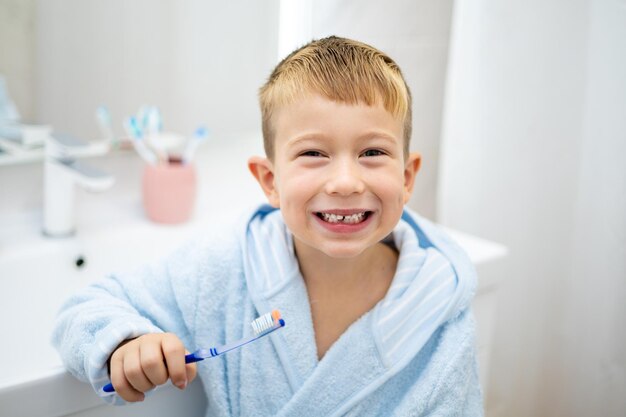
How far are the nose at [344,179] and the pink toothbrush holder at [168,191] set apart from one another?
0.51 metres

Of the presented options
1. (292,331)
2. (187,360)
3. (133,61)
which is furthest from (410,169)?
(133,61)

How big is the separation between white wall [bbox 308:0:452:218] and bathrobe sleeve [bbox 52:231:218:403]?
1.89ft

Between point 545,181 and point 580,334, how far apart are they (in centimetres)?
29

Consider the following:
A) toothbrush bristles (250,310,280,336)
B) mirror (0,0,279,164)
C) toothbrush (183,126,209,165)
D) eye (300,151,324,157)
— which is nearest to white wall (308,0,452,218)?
mirror (0,0,279,164)

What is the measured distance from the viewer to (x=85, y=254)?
3.45 ft

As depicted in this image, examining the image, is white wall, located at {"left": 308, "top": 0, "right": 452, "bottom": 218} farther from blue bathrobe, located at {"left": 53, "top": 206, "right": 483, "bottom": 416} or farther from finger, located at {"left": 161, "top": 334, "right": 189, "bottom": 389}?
finger, located at {"left": 161, "top": 334, "right": 189, "bottom": 389}

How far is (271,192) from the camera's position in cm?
80

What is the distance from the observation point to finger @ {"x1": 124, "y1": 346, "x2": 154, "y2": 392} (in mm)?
625

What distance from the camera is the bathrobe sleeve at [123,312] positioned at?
0.66m

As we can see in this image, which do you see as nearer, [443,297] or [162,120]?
[443,297]

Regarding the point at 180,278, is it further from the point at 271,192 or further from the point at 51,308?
the point at 51,308

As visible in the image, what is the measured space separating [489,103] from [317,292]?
23.6 inches

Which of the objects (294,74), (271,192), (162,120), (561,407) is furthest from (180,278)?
(561,407)

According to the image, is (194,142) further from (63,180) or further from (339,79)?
(339,79)
